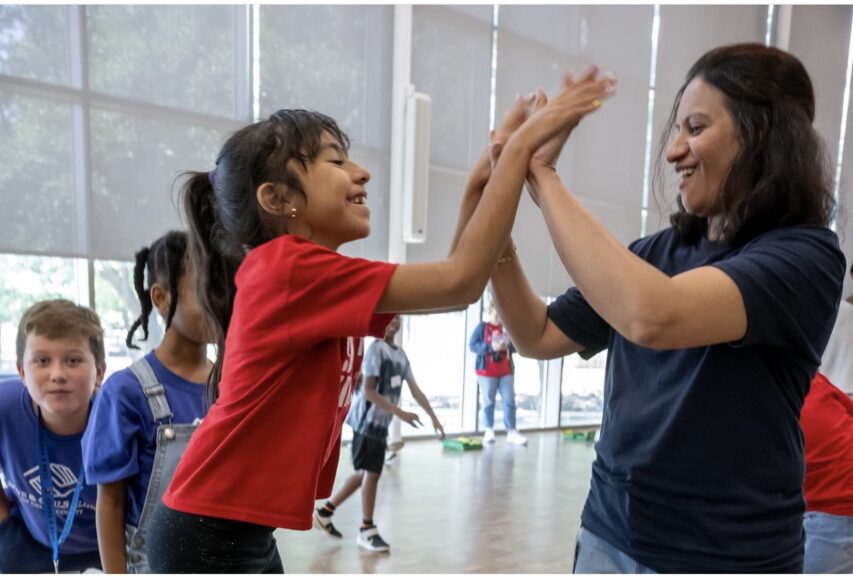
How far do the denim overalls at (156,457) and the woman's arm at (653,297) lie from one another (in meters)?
1.03

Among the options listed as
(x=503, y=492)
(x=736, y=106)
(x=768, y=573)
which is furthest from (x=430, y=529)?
(x=736, y=106)

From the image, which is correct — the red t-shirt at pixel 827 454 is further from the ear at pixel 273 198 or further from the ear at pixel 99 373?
the ear at pixel 99 373

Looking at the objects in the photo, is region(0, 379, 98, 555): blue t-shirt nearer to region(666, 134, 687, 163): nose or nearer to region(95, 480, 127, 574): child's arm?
region(95, 480, 127, 574): child's arm

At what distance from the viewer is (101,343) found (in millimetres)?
1956

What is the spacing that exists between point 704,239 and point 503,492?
4243 mm

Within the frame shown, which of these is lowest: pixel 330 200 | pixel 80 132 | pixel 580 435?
pixel 580 435

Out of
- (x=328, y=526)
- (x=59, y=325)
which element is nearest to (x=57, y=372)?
(x=59, y=325)

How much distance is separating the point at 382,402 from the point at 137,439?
2587 mm

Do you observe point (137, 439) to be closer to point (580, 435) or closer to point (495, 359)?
point (495, 359)

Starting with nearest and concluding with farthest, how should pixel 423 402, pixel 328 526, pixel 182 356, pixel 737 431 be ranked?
pixel 737 431 → pixel 182 356 → pixel 328 526 → pixel 423 402

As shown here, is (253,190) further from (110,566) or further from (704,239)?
(110,566)

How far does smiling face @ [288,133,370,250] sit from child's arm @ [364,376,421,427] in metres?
2.87

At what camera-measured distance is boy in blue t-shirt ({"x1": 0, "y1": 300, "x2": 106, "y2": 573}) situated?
5.87 ft

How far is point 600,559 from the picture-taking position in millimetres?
1169
